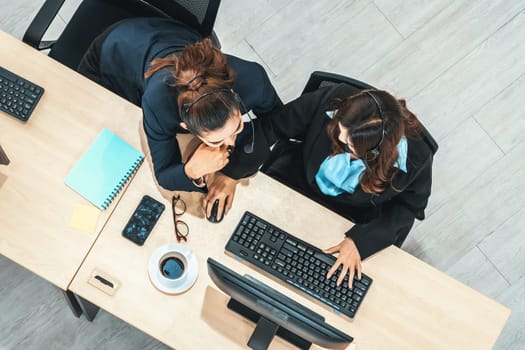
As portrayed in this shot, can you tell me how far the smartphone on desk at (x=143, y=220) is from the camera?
176 centimetres

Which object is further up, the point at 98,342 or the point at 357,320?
the point at 357,320

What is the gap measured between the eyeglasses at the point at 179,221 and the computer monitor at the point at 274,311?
226mm

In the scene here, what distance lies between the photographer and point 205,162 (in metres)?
1.75

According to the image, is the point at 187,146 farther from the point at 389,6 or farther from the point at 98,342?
the point at 389,6

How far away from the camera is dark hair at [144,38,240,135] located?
153 cm

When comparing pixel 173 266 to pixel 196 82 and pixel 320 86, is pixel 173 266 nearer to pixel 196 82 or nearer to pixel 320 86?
pixel 196 82

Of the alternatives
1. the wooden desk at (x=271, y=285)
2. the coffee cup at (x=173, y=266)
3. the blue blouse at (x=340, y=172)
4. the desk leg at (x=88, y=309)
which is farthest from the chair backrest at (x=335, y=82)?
the desk leg at (x=88, y=309)

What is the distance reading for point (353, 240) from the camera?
69.9 inches

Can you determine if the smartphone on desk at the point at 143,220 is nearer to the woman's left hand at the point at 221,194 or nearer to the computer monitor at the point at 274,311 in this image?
the woman's left hand at the point at 221,194

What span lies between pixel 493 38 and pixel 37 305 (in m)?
2.34

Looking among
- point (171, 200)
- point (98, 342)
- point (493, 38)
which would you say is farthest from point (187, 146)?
point (493, 38)

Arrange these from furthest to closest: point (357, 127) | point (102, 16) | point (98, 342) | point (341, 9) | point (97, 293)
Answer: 1. point (341, 9)
2. point (98, 342)
3. point (102, 16)
4. point (97, 293)
5. point (357, 127)

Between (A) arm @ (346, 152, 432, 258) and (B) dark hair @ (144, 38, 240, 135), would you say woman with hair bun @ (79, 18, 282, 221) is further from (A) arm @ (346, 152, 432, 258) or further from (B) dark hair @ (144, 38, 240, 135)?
(A) arm @ (346, 152, 432, 258)

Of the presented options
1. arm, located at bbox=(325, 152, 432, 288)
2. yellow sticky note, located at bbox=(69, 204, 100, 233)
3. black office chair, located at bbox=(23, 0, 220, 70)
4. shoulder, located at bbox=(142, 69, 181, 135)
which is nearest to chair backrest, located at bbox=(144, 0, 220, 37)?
black office chair, located at bbox=(23, 0, 220, 70)
